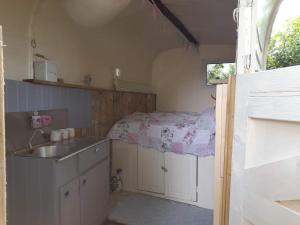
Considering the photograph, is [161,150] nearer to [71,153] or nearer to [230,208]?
[71,153]

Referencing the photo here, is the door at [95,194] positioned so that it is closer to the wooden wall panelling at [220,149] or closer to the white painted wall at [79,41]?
the white painted wall at [79,41]

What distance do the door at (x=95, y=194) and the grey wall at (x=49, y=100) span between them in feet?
2.22

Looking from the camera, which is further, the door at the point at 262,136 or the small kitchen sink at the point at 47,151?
the small kitchen sink at the point at 47,151

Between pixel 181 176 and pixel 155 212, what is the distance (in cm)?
54

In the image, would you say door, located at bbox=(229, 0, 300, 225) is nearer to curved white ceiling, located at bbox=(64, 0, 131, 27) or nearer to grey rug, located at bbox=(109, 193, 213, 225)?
curved white ceiling, located at bbox=(64, 0, 131, 27)

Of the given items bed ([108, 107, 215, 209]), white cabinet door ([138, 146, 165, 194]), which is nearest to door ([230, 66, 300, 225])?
bed ([108, 107, 215, 209])

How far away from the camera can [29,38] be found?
1.98 meters

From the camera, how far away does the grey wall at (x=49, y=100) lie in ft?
5.76

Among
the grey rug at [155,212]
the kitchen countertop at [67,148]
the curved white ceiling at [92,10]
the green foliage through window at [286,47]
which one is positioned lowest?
the grey rug at [155,212]

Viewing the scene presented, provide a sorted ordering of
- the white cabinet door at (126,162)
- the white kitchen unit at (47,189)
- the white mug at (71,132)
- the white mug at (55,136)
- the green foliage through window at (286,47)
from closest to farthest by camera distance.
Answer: the green foliage through window at (286,47) < the white kitchen unit at (47,189) < the white mug at (55,136) < the white mug at (71,132) < the white cabinet door at (126,162)

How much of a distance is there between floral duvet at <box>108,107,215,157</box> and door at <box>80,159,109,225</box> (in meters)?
0.80

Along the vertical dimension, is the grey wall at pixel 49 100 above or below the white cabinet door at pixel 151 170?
above

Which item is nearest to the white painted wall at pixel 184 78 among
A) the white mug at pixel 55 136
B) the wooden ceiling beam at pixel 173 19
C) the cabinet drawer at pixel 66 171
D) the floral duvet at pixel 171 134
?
the wooden ceiling beam at pixel 173 19

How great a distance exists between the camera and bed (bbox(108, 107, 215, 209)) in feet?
8.83
